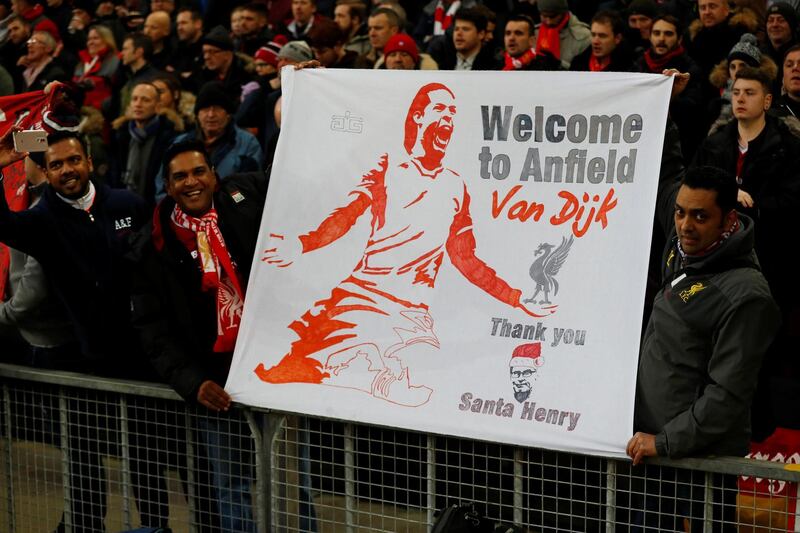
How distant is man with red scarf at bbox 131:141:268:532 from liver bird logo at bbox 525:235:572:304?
1480 millimetres

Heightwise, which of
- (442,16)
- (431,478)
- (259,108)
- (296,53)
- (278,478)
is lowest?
(278,478)

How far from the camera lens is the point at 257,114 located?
9.41 meters

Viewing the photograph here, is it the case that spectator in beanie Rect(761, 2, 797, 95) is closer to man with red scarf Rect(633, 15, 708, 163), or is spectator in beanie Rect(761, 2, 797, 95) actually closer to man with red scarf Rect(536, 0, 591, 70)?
man with red scarf Rect(633, 15, 708, 163)

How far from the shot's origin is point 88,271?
5805 mm

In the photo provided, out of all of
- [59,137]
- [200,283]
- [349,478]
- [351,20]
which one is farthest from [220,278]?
[351,20]

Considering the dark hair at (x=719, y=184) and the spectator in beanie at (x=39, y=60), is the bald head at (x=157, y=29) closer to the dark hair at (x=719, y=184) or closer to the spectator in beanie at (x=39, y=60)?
the spectator in beanie at (x=39, y=60)

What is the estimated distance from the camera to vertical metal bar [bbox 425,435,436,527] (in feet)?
14.8

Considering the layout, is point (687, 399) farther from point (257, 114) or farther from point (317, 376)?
point (257, 114)

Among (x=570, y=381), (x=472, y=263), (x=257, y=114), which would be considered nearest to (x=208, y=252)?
(x=472, y=263)

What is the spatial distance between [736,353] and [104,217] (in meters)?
3.29

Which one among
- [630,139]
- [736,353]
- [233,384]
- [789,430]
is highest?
[630,139]

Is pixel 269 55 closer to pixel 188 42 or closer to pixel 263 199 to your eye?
pixel 188 42

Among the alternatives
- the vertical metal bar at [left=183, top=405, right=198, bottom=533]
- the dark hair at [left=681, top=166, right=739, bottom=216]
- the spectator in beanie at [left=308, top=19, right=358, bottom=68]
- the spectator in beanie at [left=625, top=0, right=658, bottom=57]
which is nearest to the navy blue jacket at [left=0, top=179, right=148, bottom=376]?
the vertical metal bar at [left=183, top=405, right=198, bottom=533]

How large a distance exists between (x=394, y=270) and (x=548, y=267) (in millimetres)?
674
